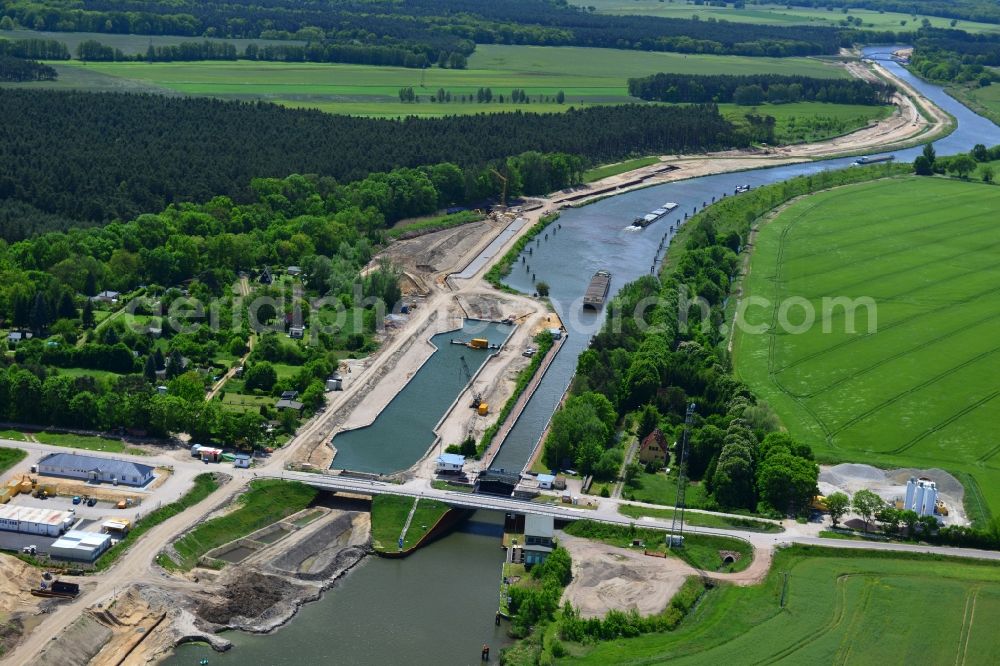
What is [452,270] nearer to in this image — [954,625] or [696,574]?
[696,574]

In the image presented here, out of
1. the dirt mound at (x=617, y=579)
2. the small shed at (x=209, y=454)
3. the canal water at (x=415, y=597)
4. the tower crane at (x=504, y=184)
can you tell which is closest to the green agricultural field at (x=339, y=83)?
the tower crane at (x=504, y=184)

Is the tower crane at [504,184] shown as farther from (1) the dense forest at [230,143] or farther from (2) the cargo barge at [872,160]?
(2) the cargo barge at [872,160]

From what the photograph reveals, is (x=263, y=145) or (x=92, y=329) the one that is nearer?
(x=92, y=329)

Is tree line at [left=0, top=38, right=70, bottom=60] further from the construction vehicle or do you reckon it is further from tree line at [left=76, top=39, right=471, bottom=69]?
the construction vehicle

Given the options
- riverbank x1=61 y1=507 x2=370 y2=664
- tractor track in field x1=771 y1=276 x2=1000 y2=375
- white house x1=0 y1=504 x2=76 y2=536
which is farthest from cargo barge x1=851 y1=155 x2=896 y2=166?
white house x1=0 y1=504 x2=76 y2=536

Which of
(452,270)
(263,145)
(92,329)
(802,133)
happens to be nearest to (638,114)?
(802,133)

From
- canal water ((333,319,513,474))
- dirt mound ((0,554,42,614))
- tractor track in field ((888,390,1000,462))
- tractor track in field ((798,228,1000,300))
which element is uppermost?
tractor track in field ((798,228,1000,300))
